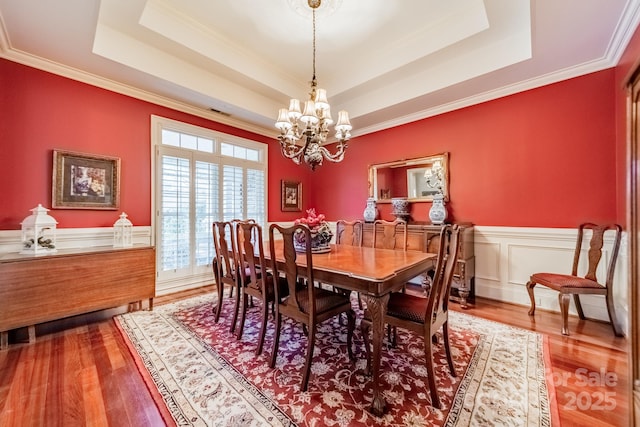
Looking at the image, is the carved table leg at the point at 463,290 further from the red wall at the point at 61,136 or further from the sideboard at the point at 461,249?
the red wall at the point at 61,136

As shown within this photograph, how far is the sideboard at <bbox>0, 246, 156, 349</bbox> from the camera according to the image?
211 cm

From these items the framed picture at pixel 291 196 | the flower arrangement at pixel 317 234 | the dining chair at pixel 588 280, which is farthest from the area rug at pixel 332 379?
the framed picture at pixel 291 196

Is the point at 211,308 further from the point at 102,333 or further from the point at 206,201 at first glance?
the point at 206,201

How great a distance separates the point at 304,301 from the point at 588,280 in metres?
2.76

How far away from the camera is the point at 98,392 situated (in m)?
1.58

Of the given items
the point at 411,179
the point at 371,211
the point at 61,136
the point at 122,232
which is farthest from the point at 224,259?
the point at 411,179

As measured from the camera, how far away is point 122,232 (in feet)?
9.57

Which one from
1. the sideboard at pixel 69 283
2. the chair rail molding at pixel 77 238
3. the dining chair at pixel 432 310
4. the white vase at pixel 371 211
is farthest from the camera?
the white vase at pixel 371 211

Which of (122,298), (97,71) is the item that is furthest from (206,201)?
(97,71)

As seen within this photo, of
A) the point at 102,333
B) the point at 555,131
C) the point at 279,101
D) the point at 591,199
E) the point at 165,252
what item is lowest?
the point at 102,333

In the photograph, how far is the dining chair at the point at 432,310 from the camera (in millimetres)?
1510

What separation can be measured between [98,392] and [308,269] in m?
1.52

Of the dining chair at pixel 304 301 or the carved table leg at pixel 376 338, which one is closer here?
the carved table leg at pixel 376 338

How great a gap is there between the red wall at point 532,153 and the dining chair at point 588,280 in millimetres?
224
